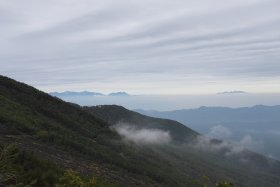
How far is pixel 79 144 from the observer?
131 ft

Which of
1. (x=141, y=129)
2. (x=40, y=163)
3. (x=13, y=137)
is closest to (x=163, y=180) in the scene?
(x=13, y=137)

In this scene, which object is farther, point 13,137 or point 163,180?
point 163,180

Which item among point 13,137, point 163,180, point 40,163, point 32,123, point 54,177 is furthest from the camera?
point 163,180

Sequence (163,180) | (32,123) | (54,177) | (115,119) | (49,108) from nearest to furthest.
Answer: (54,177) < (32,123) < (163,180) < (49,108) < (115,119)

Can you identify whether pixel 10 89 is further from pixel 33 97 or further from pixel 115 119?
pixel 115 119

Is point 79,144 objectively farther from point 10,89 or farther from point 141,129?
point 141,129

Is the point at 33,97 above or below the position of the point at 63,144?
above

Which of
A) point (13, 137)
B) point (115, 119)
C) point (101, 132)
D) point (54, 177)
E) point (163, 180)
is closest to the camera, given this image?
point (54, 177)

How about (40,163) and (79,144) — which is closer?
(40,163)

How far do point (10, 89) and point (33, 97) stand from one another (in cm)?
292

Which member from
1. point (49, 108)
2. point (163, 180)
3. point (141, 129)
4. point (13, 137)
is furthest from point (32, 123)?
point (141, 129)

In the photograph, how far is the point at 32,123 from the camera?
129 feet

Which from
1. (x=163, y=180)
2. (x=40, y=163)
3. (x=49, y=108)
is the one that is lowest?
(x=163, y=180)

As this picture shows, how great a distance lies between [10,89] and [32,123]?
16.8 metres
